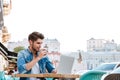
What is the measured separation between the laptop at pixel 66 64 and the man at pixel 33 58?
20cm

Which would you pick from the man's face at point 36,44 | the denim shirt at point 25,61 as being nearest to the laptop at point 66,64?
the denim shirt at point 25,61

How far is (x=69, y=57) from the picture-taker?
576 centimetres

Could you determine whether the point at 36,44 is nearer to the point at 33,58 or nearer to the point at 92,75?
the point at 33,58

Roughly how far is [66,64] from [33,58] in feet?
1.25

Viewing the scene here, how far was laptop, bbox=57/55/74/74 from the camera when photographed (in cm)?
571

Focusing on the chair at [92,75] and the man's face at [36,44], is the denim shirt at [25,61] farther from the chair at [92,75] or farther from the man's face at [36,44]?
the chair at [92,75]

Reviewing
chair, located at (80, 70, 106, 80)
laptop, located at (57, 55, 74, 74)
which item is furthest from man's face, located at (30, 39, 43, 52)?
chair, located at (80, 70, 106, 80)

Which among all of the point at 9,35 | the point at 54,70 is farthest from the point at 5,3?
the point at 54,70

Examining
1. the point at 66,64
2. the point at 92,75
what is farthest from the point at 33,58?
the point at 92,75

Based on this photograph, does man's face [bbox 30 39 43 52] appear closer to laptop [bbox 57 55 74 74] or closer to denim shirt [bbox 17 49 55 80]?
denim shirt [bbox 17 49 55 80]

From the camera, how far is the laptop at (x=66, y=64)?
18.7 feet

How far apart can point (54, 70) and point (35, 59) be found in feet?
1.68

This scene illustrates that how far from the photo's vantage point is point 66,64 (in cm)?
575

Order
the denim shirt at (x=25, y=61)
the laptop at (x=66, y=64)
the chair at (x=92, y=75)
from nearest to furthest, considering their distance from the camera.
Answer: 1. the chair at (x=92, y=75)
2. the laptop at (x=66, y=64)
3. the denim shirt at (x=25, y=61)
